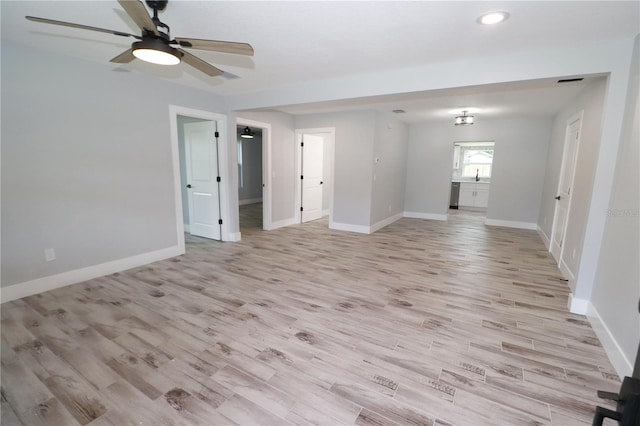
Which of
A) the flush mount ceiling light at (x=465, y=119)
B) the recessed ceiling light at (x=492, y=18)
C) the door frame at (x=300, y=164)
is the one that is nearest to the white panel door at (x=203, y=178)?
the door frame at (x=300, y=164)

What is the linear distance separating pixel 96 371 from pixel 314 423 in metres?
1.53

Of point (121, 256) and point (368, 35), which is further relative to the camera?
point (121, 256)

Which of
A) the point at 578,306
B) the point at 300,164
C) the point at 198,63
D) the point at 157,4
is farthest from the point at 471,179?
the point at 157,4

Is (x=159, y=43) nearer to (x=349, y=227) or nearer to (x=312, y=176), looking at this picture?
(x=349, y=227)

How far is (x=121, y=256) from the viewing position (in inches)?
145

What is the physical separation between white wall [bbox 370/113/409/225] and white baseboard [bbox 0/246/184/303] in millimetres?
3947

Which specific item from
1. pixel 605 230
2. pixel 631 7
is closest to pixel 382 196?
pixel 605 230

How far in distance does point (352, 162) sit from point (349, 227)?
137cm

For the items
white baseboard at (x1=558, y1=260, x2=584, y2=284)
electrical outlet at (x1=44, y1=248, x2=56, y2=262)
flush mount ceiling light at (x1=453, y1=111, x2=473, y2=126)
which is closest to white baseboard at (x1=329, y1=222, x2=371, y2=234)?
flush mount ceiling light at (x1=453, y1=111, x2=473, y2=126)

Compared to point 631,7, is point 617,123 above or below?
below

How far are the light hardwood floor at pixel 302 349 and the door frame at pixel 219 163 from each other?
35.8 inches

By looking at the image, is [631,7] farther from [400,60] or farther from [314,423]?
[314,423]

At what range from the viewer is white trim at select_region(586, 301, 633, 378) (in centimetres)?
192

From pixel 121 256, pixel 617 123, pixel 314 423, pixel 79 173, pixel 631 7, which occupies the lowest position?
pixel 314 423
